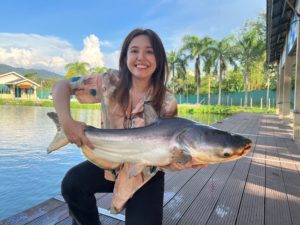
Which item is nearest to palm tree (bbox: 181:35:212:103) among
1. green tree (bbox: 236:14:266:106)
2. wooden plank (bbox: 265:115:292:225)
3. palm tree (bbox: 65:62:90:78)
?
green tree (bbox: 236:14:266:106)

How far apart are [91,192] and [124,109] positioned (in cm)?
67

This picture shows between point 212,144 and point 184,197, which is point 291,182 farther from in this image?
point 212,144

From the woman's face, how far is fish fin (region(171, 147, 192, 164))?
27.5 inches

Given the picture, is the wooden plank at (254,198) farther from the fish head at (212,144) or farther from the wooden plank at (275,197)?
→ the fish head at (212,144)

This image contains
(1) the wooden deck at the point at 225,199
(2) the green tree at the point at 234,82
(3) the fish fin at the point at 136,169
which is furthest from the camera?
(2) the green tree at the point at 234,82

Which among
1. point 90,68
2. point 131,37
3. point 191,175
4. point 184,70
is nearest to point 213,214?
point 191,175

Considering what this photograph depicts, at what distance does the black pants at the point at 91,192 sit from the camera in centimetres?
217

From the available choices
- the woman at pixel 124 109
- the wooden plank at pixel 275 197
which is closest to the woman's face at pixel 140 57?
the woman at pixel 124 109

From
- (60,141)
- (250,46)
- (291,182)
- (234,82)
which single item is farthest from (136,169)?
(234,82)

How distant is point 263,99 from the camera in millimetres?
35969

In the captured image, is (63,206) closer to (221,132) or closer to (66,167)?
(221,132)

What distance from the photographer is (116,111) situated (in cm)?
237

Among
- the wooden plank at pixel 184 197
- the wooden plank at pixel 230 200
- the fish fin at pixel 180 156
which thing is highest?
the fish fin at pixel 180 156

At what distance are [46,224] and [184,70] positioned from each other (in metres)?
40.8
